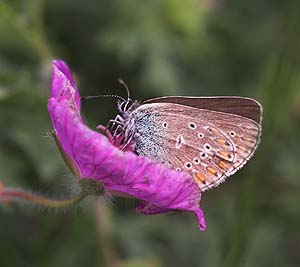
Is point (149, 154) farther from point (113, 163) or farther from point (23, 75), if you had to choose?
point (23, 75)

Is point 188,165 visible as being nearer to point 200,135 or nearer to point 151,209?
point 200,135

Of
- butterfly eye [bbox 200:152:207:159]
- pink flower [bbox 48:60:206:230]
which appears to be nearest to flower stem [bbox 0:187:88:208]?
pink flower [bbox 48:60:206:230]

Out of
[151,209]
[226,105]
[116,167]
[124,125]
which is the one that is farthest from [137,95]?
[116,167]

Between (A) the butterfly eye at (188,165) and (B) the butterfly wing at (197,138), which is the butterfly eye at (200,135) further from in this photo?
(A) the butterfly eye at (188,165)

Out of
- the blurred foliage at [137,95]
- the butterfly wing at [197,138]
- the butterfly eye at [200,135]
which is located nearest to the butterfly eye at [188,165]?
the butterfly wing at [197,138]

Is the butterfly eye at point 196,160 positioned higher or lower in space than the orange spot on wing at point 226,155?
lower

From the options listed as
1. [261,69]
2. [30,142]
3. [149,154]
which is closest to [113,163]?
[149,154]

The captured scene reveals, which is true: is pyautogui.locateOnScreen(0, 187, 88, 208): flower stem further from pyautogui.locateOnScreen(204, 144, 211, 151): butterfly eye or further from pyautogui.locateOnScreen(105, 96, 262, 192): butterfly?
pyautogui.locateOnScreen(204, 144, 211, 151): butterfly eye
